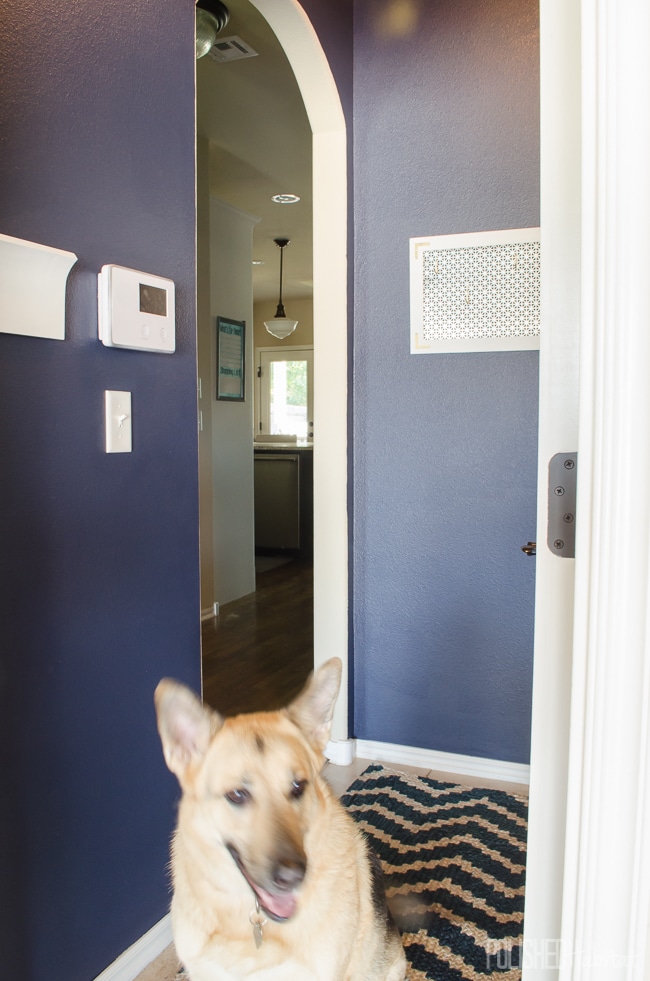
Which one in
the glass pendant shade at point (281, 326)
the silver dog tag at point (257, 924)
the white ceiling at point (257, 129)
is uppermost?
the white ceiling at point (257, 129)

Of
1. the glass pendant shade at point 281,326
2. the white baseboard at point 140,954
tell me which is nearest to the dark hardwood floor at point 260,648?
the white baseboard at point 140,954

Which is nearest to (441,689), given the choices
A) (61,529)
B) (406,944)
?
(406,944)

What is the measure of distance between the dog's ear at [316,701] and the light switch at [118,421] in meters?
0.64

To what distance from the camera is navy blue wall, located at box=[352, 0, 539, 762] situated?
2416mm

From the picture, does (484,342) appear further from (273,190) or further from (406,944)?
(273,190)

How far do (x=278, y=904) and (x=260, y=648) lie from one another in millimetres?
2913

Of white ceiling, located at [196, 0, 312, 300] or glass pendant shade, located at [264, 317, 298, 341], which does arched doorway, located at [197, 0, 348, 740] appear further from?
glass pendant shade, located at [264, 317, 298, 341]

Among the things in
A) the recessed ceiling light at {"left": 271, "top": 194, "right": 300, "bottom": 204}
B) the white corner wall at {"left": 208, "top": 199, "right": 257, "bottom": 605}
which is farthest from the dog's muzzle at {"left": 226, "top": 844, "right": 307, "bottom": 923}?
the recessed ceiling light at {"left": 271, "top": 194, "right": 300, "bottom": 204}

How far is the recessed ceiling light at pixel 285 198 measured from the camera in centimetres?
586

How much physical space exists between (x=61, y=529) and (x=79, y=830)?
2.01 feet

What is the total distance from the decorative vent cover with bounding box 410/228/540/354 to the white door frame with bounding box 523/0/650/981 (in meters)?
1.83

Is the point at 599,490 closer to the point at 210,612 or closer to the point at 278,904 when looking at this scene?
the point at 278,904

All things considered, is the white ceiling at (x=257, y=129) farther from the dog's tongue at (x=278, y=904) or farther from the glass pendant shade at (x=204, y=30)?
the dog's tongue at (x=278, y=904)

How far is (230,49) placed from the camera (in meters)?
3.40
